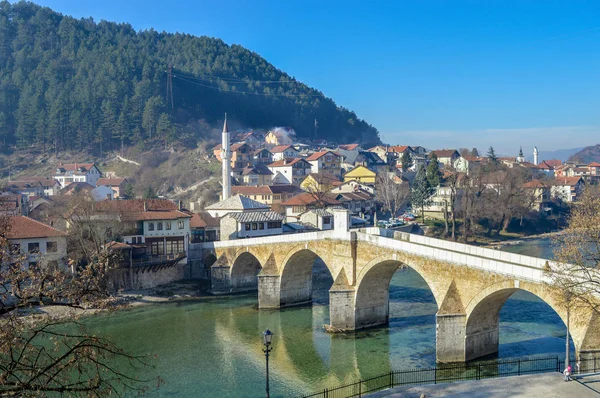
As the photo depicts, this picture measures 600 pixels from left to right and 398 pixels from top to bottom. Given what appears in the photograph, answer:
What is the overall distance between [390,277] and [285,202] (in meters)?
30.3

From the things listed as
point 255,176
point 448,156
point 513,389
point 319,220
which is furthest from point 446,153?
point 513,389

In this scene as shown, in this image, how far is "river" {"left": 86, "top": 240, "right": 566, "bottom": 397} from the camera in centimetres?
2220

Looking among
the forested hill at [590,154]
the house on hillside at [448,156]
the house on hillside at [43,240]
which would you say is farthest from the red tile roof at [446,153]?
the forested hill at [590,154]

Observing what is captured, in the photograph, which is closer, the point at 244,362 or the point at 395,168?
the point at 244,362

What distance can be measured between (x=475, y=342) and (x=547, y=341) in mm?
4362

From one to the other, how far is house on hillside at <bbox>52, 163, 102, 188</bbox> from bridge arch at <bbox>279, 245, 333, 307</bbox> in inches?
2091

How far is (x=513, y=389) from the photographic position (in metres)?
15.3

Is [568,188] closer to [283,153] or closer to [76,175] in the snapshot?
[283,153]

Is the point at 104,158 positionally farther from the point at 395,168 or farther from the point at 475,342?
the point at 475,342

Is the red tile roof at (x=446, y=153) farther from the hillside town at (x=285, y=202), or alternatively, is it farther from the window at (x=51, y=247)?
the window at (x=51, y=247)

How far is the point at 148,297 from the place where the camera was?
1414 inches

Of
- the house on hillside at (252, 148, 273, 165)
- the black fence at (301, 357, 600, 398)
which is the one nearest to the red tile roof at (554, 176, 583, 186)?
the house on hillside at (252, 148, 273, 165)

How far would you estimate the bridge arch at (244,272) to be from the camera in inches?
1542

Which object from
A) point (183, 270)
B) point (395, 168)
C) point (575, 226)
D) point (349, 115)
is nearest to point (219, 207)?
point (183, 270)
